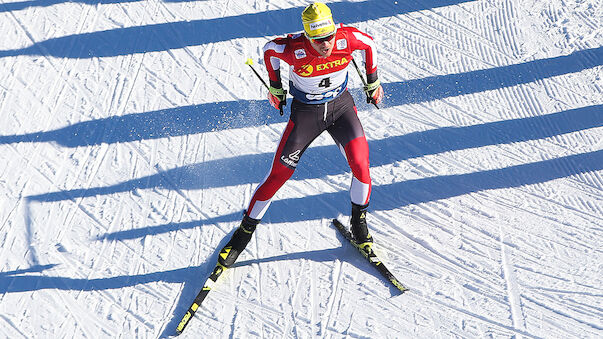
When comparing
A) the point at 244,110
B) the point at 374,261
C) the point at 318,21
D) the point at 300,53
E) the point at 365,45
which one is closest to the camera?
the point at 318,21

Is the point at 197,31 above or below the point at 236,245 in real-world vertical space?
above

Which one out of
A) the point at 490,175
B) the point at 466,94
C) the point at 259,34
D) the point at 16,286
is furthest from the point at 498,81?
the point at 16,286

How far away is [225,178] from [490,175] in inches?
97.8

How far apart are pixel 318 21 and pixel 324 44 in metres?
0.17

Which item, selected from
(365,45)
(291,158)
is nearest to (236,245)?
(291,158)

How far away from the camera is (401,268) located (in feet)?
16.6

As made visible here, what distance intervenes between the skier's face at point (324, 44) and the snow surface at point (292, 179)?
169 centimetres

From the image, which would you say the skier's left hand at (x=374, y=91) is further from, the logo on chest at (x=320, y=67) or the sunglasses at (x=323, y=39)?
the sunglasses at (x=323, y=39)

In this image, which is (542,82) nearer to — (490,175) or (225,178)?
(490,175)

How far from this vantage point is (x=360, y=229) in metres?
5.04

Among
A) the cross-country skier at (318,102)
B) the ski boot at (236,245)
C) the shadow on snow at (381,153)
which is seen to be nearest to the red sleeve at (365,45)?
the cross-country skier at (318,102)

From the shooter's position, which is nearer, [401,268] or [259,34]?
[401,268]

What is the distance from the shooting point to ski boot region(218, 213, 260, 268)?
498 cm

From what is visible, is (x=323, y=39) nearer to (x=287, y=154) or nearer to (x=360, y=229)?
(x=287, y=154)
